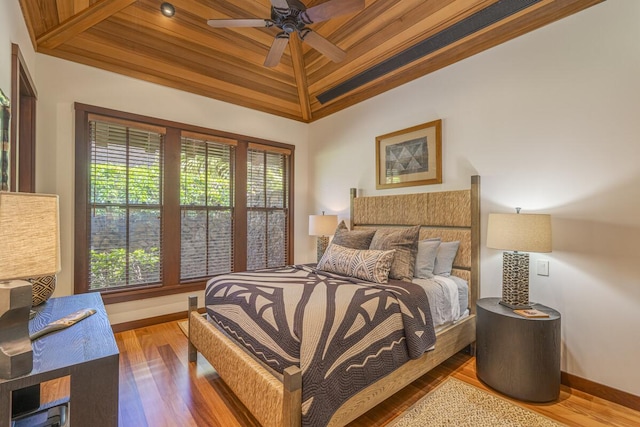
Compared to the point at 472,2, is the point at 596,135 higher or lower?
lower

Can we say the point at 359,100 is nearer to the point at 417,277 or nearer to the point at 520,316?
the point at 417,277

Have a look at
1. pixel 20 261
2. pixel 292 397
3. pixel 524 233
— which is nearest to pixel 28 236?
pixel 20 261

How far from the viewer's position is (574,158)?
2260mm

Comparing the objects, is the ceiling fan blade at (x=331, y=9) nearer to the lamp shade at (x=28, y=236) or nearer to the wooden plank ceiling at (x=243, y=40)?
the wooden plank ceiling at (x=243, y=40)

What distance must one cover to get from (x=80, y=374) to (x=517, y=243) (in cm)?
260

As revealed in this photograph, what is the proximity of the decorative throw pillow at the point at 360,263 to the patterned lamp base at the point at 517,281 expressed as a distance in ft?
3.01

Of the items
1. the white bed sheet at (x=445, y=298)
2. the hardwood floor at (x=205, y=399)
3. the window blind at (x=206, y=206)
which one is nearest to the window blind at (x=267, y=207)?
the window blind at (x=206, y=206)

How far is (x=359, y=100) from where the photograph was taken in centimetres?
405

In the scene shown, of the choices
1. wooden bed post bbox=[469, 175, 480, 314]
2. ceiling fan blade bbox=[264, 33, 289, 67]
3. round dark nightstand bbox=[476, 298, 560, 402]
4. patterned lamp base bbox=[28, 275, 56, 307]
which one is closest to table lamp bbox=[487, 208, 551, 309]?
round dark nightstand bbox=[476, 298, 560, 402]

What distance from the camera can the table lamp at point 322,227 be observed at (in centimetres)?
402

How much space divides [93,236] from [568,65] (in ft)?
15.5

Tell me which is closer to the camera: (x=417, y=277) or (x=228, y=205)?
(x=417, y=277)

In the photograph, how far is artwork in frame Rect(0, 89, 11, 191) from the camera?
1718 millimetres

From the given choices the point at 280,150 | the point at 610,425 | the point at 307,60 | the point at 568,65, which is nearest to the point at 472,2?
the point at 568,65
